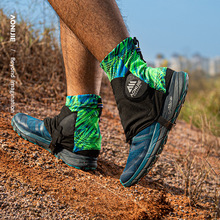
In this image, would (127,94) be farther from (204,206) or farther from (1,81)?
(1,81)

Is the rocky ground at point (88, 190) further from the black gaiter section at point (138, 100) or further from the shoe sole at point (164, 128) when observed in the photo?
the black gaiter section at point (138, 100)

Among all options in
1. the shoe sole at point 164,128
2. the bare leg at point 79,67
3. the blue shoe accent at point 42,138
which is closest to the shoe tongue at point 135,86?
the shoe sole at point 164,128

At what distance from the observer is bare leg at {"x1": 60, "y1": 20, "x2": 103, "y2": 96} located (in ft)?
4.68

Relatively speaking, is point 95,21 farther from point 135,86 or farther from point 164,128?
point 164,128

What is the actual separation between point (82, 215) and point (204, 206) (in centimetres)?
71

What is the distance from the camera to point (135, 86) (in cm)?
117

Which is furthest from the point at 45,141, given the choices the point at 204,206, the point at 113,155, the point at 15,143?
the point at 204,206

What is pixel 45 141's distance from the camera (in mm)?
1555

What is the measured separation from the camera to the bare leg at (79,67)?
56.1 inches

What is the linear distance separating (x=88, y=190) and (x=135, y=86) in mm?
564

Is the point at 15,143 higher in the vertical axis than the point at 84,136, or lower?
lower

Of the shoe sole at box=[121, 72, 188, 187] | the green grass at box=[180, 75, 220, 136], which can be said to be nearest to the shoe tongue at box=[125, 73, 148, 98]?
the shoe sole at box=[121, 72, 188, 187]

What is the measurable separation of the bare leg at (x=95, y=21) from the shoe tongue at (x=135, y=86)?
16 centimetres

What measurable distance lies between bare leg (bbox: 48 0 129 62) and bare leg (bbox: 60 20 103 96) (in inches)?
12.1
